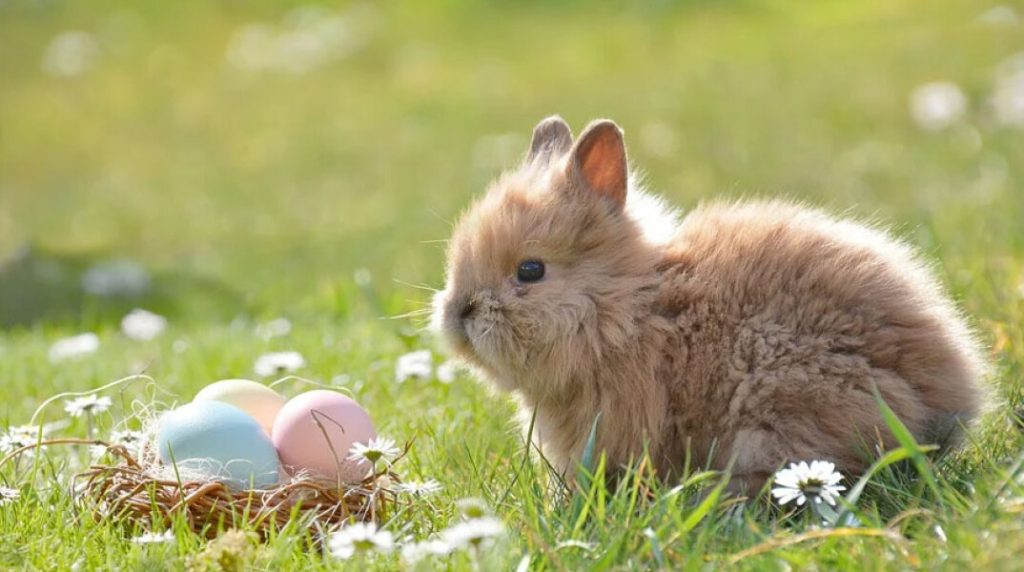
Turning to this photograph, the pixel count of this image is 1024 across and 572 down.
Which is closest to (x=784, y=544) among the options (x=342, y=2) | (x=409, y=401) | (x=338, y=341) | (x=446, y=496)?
(x=446, y=496)

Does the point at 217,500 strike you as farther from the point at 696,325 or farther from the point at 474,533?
the point at 696,325

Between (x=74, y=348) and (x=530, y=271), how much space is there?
9.09ft

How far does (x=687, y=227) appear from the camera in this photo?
3.29 m

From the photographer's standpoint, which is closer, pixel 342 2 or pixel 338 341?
pixel 338 341

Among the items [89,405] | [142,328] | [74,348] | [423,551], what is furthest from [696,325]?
[142,328]

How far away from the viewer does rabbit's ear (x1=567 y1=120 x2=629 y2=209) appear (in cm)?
316

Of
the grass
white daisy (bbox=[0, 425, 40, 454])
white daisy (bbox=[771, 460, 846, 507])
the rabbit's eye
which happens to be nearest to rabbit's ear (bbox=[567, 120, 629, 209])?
the rabbit's eye

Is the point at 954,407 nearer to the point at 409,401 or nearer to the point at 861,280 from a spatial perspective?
the point at 861,280

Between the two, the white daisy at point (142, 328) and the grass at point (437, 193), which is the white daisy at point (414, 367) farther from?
the white daisy at point (142, 328)

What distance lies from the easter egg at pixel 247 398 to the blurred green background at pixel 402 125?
166 cm

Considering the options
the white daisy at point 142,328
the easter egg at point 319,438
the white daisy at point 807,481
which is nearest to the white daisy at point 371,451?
the easter egg at point 319,438

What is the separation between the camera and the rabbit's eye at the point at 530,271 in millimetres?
3162

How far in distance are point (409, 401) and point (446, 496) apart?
95 cm

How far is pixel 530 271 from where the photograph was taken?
316 cm
